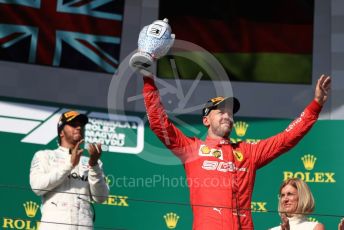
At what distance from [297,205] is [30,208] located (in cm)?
286

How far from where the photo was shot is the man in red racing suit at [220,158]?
484 cm

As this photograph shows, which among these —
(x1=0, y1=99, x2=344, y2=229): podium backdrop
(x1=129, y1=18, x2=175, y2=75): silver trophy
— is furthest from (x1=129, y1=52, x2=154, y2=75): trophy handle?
(x1=0, y1=99, x2=344, y2=229): podium backdrop

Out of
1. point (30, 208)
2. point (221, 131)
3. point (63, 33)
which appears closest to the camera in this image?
point (221, 131)

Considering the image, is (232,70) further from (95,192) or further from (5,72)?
(95,192)

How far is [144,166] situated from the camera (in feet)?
25.0

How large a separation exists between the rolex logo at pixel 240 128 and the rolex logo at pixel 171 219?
920 millimetres

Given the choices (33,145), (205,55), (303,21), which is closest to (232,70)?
(205,55)

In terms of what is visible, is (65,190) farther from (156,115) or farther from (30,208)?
(30,208)

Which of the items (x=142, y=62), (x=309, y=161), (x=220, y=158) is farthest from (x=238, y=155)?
(x=309, y=161)

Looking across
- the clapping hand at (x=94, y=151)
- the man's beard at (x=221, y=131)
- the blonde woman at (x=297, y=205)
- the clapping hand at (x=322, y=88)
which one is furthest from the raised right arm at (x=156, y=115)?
the clapping hand at (x=322, y=88)

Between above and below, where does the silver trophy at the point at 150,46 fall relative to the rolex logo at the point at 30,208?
above

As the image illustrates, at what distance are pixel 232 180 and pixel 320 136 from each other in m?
2.88

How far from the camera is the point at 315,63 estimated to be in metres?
8.05

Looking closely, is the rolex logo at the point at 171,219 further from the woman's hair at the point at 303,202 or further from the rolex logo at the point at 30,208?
the woman's hair at the point at 303,202
